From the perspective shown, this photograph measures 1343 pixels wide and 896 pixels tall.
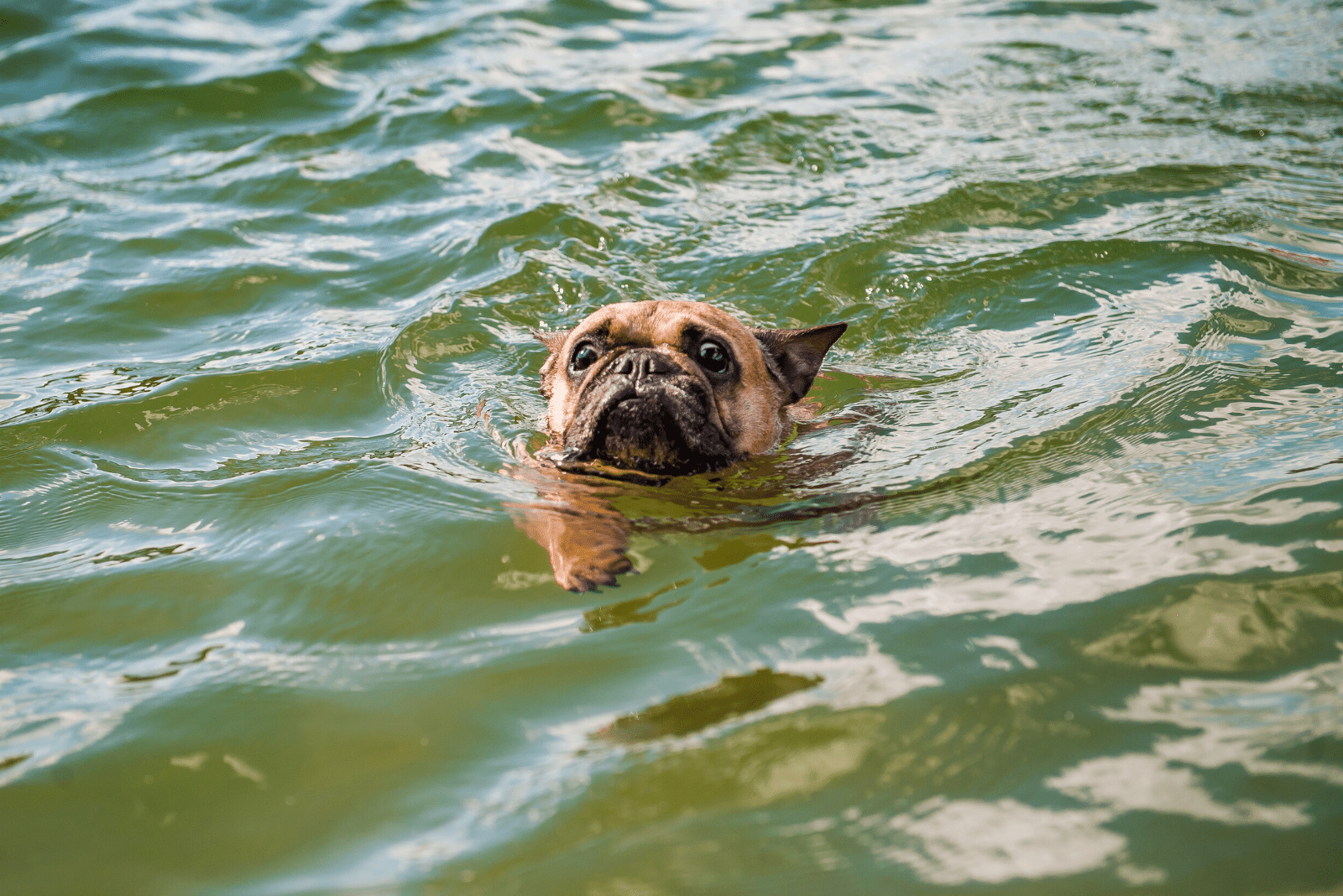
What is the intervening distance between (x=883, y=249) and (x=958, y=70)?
4.48 metres

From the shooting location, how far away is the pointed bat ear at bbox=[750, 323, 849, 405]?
6.01 m

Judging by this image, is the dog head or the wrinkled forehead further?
the wrinkled forehead

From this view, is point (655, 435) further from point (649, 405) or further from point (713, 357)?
point (713, 357)

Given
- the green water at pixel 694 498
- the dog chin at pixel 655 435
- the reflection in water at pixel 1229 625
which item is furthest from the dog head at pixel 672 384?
the reflection in water at pixel 1229 625

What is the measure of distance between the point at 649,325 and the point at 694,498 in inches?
44.9

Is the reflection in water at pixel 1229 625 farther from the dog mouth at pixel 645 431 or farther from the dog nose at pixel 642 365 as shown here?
the dog nose at pixel 642 365

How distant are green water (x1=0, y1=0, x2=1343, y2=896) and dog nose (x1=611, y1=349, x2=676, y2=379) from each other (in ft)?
1.81

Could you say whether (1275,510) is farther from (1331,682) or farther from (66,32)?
(66,32)

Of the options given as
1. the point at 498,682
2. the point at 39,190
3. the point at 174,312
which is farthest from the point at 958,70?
the point at 498,682

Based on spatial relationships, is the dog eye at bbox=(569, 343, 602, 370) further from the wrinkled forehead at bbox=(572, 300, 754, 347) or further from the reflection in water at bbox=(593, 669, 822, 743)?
the reflection in water at bbox=(593, 669, 822, 743)

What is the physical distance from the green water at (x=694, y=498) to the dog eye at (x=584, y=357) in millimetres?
611

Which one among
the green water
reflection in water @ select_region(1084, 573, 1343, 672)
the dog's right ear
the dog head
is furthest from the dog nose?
reflection in water @ select_region(1084, 573, 1343, 672)

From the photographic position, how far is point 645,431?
16.0ft

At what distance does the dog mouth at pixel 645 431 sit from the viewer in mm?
4883
